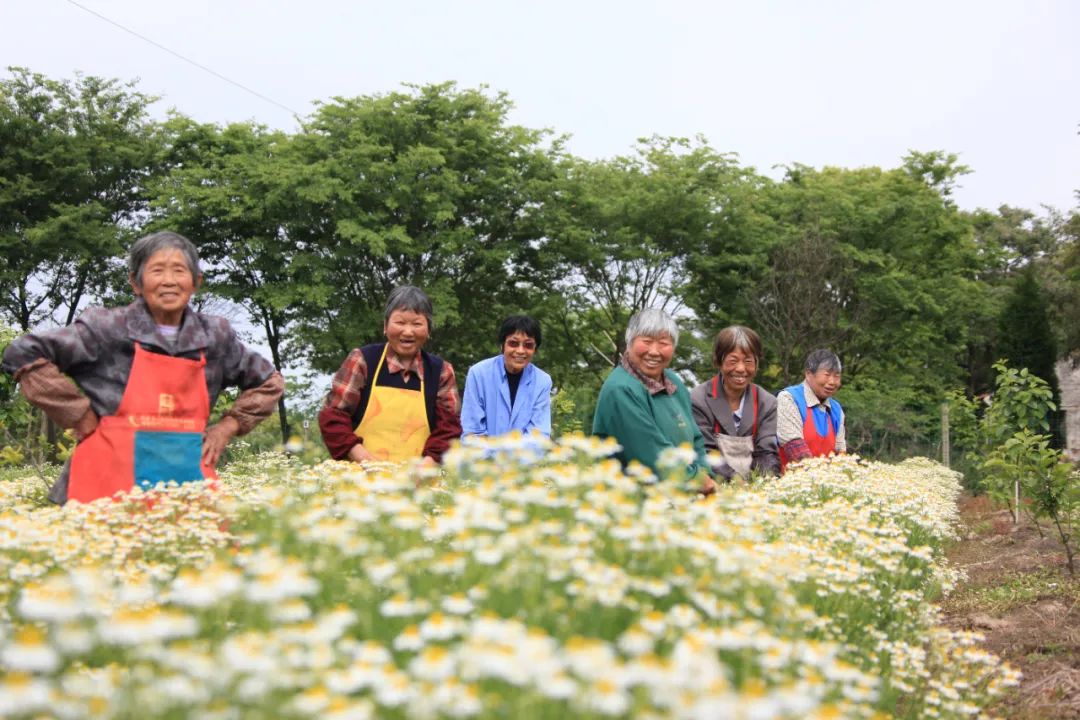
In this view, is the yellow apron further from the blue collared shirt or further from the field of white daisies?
the field of white daisies

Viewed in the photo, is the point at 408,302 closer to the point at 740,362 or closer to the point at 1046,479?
the point at 740,362

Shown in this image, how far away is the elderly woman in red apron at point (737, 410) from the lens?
251 inches

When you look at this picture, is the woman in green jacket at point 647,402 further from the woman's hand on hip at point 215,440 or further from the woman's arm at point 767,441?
the woman's hand on hip at point 215,440

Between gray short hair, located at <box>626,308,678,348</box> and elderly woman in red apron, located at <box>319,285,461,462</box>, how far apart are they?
110 centimetres

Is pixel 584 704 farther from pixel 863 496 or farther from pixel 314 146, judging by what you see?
pixel 314 146

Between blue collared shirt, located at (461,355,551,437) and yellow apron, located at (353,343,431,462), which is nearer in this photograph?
yellow apron, located at (353,343,431,462)

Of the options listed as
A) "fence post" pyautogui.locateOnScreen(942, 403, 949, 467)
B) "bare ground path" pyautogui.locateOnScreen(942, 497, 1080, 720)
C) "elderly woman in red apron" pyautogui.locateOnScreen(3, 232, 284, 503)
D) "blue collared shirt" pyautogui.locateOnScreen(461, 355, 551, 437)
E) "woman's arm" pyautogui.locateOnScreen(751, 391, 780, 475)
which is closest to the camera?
"elderly woman in red apron" pyautogui.locateOnScreen(3, 232, 284, 503)

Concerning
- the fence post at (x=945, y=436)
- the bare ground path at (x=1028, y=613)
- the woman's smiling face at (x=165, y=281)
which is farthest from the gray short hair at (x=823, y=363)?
the fence post at (x=945, y=436)

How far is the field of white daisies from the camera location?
1749 mm

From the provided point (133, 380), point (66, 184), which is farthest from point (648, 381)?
point (66, 184)

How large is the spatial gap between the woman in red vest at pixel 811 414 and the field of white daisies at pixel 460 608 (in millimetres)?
3013

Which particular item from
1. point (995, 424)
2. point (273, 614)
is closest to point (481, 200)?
point (995, 424)

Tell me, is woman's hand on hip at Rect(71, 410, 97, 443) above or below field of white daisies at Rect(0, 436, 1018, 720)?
above

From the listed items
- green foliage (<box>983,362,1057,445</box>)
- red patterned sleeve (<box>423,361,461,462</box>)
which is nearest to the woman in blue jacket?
red patterned sleeve (<box>423,361,461,462</box>)
